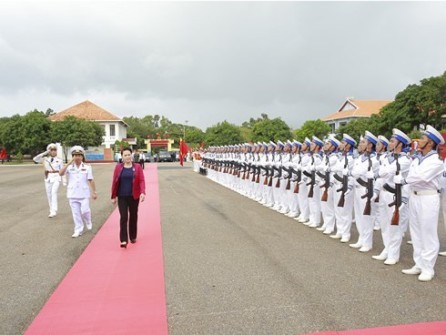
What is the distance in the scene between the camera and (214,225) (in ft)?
30.0

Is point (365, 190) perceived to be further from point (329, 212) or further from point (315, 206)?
point (315, 206)

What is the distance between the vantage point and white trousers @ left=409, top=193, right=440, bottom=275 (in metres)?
5.37

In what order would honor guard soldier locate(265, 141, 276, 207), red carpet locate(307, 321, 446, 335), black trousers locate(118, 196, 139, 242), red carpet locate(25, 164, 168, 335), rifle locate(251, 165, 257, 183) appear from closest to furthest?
red carpet locate(307, 321, 446, 335), red carpet locate(25, 164, 168, 335), black trousers locate(118, 196, 139, 242), honor guard soldier locate(265, 141, 276, 207), rifle locate(251, 165, 257, 183)

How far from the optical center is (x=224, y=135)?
57.3m

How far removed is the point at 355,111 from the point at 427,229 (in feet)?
179

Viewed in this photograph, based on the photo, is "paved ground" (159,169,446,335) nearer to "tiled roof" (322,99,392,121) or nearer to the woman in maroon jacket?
the woman in maroon jacket

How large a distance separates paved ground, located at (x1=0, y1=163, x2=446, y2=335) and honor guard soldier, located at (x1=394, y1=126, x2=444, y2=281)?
0.91ft

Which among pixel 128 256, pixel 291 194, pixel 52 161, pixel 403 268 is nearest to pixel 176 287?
pixel 128 256

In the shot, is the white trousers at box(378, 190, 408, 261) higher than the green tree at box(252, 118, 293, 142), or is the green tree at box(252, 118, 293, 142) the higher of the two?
the green tree at box(252, 118, 293, 142)

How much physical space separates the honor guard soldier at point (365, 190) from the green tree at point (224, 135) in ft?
160

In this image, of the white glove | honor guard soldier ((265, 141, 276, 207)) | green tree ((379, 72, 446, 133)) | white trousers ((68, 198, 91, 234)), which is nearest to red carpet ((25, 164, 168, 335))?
white trousers ((68, 198, 91, 234))

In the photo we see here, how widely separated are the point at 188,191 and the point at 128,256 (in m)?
9.76

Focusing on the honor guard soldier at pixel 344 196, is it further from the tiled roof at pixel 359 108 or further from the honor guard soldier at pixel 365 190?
the tiled roof at pixel 359 108

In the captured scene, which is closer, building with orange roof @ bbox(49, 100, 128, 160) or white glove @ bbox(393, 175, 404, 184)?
white glove @ bbox(393, 175, 404, 184)
